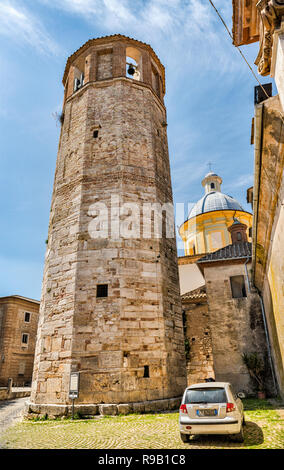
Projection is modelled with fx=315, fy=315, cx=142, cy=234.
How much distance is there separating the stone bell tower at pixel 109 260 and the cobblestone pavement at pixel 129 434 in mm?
925

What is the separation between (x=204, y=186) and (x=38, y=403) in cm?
3013

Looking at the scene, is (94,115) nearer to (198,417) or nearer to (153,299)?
(153,299)

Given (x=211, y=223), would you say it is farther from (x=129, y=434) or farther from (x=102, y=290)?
(x=129, y=434)

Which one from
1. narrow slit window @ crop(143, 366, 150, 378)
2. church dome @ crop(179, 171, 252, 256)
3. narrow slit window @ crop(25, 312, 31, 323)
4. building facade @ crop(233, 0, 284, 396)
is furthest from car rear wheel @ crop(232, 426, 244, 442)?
narrow slit window @ crop(25, 312, 31, 323)

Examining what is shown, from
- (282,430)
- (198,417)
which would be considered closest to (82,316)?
(198,417)

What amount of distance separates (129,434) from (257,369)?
319 inches

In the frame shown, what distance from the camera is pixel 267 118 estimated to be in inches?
202

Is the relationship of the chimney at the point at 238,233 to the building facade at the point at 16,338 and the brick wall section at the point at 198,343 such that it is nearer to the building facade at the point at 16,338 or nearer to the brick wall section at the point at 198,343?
the brick wall section at the point at 198,343

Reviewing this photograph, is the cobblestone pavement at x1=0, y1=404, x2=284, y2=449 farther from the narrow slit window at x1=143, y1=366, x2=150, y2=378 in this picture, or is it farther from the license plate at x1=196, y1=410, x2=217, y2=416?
the narrow slit window at x1=143, y1=366, x2=150, y2=378

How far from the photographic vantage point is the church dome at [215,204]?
2961 centimetres

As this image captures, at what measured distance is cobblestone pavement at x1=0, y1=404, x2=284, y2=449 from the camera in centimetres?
550

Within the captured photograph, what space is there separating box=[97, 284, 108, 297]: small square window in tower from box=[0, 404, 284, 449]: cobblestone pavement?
11.6ft

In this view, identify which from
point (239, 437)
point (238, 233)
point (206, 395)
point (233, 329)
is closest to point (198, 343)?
point (233, 329)

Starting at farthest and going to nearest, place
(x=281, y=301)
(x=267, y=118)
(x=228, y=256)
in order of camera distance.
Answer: (x=228, y=256) → (x=281, y=301) → (x=267, y=118)
